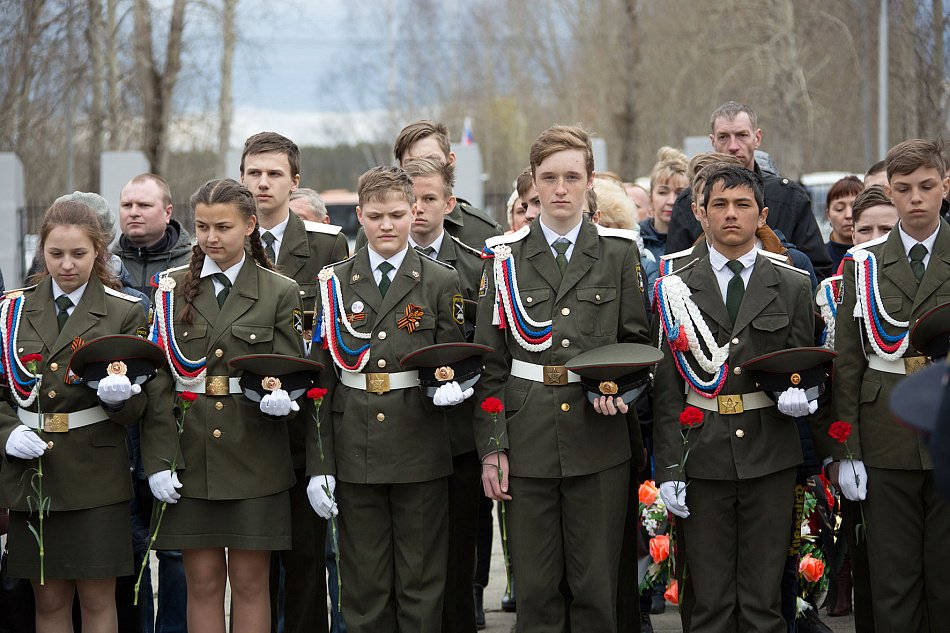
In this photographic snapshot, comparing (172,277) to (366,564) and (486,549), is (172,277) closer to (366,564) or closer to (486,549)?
(366,564)

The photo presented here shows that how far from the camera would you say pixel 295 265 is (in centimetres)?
474

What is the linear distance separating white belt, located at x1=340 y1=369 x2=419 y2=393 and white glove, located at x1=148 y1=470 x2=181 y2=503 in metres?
0.79

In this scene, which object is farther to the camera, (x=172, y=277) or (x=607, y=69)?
(x=607, y=69)

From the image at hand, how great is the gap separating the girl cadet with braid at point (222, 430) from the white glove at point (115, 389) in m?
0.23

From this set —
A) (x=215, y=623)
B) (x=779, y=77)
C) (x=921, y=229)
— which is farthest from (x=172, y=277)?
(x=779, y=77)

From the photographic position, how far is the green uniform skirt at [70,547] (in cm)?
399

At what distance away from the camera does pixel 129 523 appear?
416 centimetres

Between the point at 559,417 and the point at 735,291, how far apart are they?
88 centimetres

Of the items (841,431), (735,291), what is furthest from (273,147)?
(841,431)

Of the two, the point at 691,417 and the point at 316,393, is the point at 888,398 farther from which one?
the point at 316,393

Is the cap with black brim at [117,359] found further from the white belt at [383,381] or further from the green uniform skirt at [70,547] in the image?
the white belt at [383,381]

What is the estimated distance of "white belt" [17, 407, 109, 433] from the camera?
400 cm

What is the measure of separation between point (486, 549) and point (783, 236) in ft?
7.76

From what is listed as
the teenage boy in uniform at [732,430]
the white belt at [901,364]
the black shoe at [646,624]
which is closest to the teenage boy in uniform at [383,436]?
the teenage boy in uniform at [732,430]
